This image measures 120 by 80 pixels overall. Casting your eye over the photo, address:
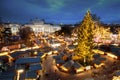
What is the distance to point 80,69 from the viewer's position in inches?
1517

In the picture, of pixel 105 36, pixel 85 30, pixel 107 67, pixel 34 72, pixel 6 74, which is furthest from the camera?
pixel 105 36

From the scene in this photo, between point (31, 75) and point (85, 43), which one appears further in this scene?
point (85, 43)

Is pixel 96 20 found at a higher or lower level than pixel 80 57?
higher

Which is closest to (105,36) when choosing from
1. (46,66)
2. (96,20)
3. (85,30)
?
(96,20)

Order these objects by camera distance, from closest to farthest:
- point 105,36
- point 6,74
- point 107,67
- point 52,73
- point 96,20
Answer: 1. point 6,74
2. point 52,73
3. point 107,67
4. point 105,36
5. point 96,20

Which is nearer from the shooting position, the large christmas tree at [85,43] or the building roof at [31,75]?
the building roof at [31,75]

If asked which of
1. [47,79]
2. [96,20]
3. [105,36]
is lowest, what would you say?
[47,79]

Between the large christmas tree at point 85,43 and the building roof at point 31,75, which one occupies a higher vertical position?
the large christmas tree at point 85,43

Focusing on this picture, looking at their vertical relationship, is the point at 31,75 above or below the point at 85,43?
below

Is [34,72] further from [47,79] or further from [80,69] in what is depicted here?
[80,69]

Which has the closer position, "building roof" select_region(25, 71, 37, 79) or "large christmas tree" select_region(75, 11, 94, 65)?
"building roof" select_region(25, 71, 37, 79)

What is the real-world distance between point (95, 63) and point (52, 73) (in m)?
10.1

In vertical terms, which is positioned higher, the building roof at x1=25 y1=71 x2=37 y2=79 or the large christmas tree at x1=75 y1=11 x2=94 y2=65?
the large christmas tree at x1=75 y1=11 x2=94 y2=65

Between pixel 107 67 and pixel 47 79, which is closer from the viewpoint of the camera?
pixel 47 79
